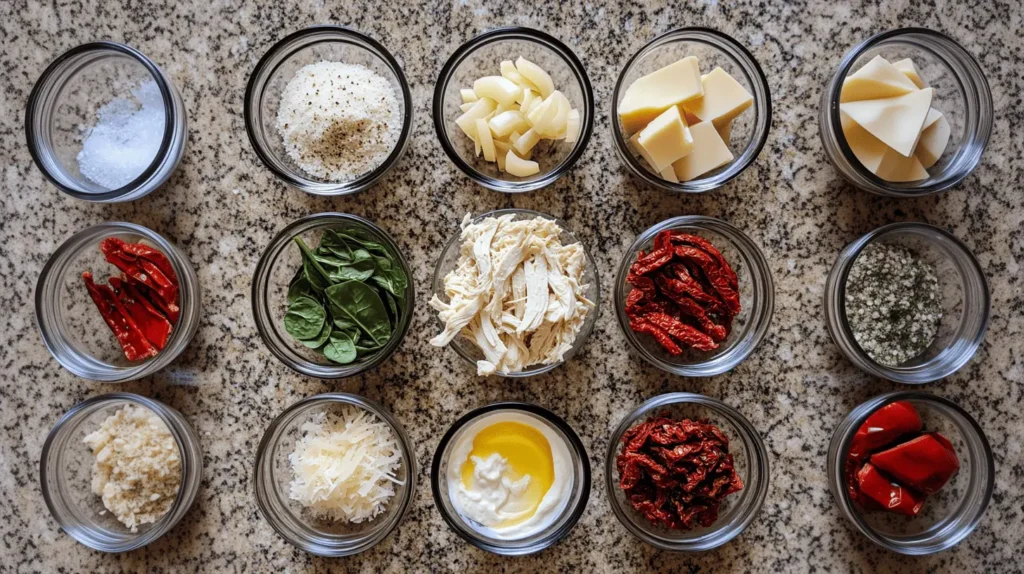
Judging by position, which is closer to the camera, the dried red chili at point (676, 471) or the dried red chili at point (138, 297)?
the dried red chili at point (676, 471)

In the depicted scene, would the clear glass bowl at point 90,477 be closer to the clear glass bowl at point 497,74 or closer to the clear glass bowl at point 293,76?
the clear glass bowl at point 293,76

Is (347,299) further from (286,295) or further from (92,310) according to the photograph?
(92,310)

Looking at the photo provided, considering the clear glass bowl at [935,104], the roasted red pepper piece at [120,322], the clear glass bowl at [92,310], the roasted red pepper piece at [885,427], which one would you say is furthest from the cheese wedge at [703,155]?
the roasted red pepper piece at [120,322]

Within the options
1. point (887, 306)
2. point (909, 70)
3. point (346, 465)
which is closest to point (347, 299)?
point (346, 465)

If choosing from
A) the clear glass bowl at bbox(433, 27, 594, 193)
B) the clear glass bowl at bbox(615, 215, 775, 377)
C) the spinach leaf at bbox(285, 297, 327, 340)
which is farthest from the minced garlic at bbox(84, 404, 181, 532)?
the clear glass bowl at bbox(615, 215, 775, 377)

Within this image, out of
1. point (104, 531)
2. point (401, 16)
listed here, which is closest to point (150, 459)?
point (104, 531)

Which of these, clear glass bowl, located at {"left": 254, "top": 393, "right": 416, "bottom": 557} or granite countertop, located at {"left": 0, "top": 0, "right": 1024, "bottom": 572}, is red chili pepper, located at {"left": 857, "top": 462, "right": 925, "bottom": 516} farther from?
clear glass bowl, located at {"left": 254, "top": 393, "right": 416, "bottom": 557}

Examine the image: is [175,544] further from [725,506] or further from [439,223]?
[725,506]
